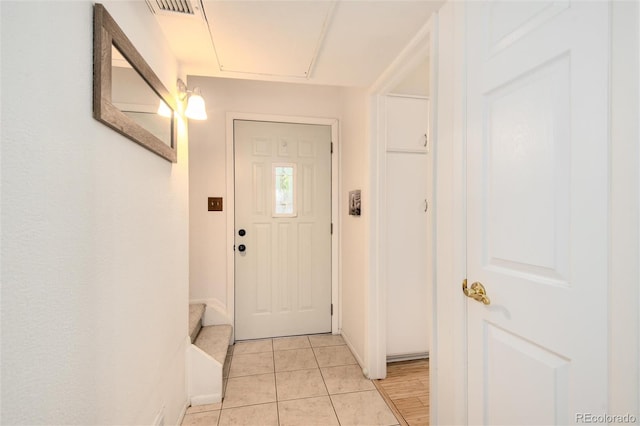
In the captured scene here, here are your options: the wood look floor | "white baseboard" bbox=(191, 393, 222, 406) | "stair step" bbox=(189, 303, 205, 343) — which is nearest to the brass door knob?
the wood look floor

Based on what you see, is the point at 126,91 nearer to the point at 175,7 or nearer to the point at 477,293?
the point at 175,7

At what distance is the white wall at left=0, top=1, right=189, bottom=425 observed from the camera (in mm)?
541

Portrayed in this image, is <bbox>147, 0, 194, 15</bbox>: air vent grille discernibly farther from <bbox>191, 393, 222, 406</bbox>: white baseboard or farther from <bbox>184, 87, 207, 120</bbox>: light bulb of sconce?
<bbox>191, 393, 222, 406</bbox>: white baseboard

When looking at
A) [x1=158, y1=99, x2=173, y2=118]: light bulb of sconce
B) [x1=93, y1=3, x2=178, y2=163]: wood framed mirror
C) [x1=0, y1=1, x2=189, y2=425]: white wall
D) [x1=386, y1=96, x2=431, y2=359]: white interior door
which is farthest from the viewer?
[x1=386, y1=96, x2=431, y2=359]: white interior door

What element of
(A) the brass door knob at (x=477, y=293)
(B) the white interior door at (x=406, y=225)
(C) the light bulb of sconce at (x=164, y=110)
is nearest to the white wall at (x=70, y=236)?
(C) the light bulb of sconce at (x=164, y=110)

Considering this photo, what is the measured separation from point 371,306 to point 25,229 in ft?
6.11

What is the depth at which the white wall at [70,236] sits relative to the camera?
541mm

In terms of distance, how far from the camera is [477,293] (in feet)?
3.35

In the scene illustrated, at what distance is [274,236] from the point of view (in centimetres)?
267

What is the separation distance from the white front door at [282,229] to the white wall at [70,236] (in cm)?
138

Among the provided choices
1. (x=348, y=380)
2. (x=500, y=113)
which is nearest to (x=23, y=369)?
(x=500, y=113)

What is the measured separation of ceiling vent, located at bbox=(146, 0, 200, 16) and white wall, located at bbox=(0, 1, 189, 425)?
0.18ft

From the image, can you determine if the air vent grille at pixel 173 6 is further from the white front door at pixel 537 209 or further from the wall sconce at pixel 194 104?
the white front door at pixel 537 209

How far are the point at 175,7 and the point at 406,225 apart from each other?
197cm
